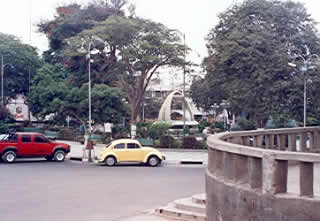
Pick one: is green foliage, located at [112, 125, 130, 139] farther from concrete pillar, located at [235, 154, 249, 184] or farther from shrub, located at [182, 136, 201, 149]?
concrete pillar, located at [235, 154, 249, 184]

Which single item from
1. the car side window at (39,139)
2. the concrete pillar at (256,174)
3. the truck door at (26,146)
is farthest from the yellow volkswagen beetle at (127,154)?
the concrete pillar at (256,174)

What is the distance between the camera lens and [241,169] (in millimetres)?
6512

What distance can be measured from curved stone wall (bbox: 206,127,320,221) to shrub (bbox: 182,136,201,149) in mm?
24028

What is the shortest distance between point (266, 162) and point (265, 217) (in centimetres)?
73

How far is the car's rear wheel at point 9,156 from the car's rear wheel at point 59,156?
7.30ft

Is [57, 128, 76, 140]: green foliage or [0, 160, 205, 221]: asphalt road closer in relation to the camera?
[0, 160, 205, 221]: asphalt road

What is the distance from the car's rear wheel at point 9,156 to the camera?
24.3 m

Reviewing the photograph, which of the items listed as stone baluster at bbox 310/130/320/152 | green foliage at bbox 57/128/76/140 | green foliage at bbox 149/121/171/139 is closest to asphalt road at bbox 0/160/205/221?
stone baluster at bbox 310/130/320/152

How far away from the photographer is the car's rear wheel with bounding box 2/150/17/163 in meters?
24.3

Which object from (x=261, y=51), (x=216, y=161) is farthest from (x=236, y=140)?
(x=261, y=51)

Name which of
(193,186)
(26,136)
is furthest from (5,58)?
(193,186)

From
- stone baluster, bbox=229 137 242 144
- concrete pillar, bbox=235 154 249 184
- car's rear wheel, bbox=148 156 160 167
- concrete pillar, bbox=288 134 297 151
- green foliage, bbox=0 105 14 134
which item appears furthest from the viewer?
green foliage, bbox=0 105 14 134

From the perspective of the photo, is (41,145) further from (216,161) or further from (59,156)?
(216,161)

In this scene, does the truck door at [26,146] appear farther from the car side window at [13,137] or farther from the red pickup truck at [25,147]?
the car side window at [13,137]
